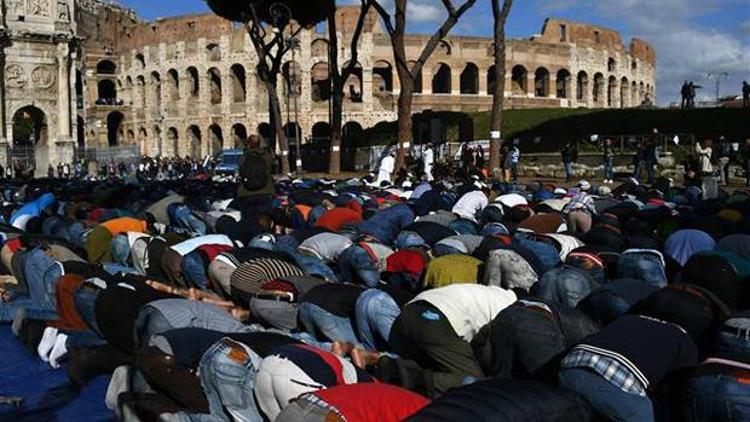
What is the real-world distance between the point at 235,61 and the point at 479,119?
74.9 feet

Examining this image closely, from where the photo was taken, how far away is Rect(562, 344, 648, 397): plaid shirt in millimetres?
4738

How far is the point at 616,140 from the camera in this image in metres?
28.7

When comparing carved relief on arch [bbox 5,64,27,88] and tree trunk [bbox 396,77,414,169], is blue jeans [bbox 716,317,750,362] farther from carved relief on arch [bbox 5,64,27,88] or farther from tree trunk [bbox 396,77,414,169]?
carved relief on arch [bbox 5,64,27,88]

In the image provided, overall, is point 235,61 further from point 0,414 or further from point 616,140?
point 0,414

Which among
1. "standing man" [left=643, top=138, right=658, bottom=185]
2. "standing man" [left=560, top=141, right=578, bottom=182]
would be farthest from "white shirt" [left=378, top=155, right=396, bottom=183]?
"standing man" [left=643, top=138, right=658, bottom=185]

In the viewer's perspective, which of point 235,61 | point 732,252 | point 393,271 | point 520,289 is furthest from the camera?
point 235,61

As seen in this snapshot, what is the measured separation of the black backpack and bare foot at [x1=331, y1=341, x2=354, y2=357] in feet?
22.7

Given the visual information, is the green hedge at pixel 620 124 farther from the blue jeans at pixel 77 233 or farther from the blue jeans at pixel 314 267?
the blue jeans at pixel 314 267

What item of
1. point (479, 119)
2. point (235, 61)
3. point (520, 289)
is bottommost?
point (520, 289)

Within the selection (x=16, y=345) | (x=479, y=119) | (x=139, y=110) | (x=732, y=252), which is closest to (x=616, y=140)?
(x=479, y=119)

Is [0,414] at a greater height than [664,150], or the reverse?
[664,150]

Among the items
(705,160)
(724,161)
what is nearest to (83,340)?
(705,160)

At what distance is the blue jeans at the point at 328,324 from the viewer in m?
7.04

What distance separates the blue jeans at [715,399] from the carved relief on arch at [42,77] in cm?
4290
